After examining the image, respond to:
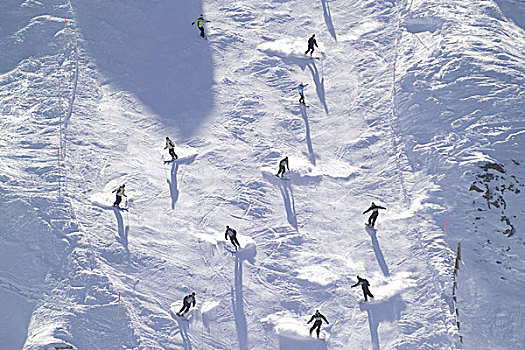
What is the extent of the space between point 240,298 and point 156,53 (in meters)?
15.3

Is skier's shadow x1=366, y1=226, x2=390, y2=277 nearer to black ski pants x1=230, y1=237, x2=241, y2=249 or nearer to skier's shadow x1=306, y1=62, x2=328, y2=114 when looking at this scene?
black ski pants x1=230, y1=237, x2=241, y2=249

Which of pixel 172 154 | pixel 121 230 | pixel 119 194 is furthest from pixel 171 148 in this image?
pixel 121 230

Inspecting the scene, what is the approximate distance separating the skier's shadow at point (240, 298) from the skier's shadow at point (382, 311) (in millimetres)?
4333

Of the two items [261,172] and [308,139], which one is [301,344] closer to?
[261,172]

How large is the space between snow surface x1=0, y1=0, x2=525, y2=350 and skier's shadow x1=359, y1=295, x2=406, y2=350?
70 millimetres

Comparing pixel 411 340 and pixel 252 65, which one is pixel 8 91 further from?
pixel 411 340

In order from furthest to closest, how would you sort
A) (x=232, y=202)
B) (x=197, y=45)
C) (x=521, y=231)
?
1. (x=197, y=45)
2. (x=232, y=202)
3. (x=521, y=231)

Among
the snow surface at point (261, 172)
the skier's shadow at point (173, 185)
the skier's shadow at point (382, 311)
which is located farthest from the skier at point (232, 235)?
the skier's shadow at point (382, 311)

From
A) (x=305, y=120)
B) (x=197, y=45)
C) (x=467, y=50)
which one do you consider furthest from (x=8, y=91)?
(x=467, y=50)

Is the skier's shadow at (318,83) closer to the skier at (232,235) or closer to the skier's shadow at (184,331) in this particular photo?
the skier at (232,235)

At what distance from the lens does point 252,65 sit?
1163 inches

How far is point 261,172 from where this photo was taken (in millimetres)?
24984

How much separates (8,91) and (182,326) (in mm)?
15965

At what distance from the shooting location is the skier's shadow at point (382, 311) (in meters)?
20.0
